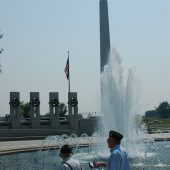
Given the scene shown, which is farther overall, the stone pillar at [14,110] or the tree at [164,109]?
the tree at [164,109]

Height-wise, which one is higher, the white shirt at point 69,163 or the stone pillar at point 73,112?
the stone pillar at point 73,112

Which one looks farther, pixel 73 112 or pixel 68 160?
pixel 73 112

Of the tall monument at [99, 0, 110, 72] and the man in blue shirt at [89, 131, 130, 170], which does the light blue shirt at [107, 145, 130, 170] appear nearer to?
the man in blue shirt at [89, 131, 130, 170]

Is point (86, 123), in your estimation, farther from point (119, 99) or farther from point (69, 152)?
point (69, 152)

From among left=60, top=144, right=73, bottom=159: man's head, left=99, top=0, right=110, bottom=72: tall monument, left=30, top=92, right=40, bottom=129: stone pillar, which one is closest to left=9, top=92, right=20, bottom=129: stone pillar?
left=30, top=92, right=40, bottom=129: stone pillar

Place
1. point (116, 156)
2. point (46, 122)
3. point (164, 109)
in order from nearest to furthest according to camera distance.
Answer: point (116, 156) → point (46, 122) → point (164, 109)

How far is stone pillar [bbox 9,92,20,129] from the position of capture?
165ft

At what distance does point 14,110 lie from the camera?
5166 centimetres

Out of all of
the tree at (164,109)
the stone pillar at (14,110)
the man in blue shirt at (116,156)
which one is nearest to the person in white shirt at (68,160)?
the man in blue shirt at (116,156)

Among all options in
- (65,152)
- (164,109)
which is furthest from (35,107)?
(164,109)

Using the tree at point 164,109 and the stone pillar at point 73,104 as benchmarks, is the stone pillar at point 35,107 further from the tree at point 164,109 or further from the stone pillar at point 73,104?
the tree at point 164,109

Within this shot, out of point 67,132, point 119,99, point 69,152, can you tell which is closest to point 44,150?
point 119,99

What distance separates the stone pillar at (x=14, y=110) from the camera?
165 ft

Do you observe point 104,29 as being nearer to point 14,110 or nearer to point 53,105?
point 53,105
